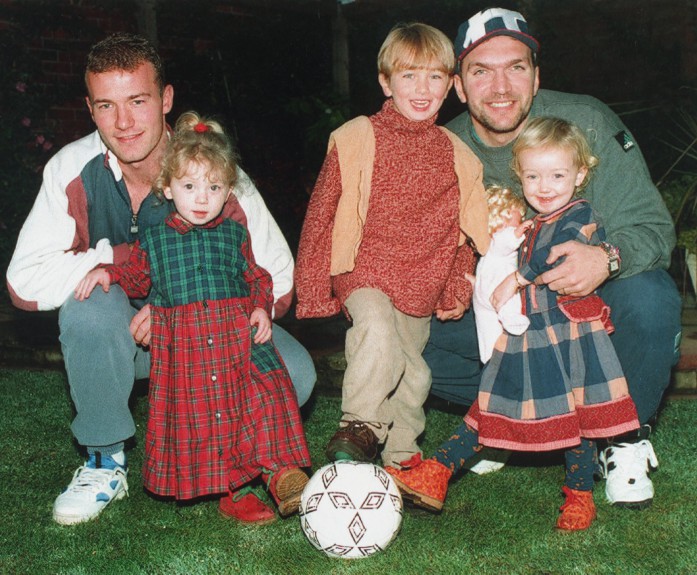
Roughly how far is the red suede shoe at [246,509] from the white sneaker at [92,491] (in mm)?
411

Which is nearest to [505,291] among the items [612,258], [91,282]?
[612,258]

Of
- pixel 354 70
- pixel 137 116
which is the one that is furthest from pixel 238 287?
pixel 354 70

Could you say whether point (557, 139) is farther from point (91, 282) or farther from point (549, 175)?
point (91, 282)

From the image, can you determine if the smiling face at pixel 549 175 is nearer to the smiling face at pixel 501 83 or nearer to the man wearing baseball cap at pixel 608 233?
the man wearing baseball cap at pixel 608 233

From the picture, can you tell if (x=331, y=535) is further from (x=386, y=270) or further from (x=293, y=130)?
(x=293, y=130)

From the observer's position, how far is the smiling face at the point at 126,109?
Answer: 318 cm

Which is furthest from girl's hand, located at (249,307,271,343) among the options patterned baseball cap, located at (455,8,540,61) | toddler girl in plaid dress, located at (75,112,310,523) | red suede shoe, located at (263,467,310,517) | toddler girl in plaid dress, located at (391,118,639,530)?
patterned baseball cap, located at (455,8,540,61)

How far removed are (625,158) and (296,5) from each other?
17.7 ft

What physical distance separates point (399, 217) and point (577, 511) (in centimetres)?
121

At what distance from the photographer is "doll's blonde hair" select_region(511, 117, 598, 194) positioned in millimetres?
2861

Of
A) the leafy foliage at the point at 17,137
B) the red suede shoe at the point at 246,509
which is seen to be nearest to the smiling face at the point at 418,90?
the red suede shoe at the point at 246,509

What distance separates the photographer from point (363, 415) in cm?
293

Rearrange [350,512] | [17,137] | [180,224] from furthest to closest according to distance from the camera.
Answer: [17,137] → [180,224] → [350,512]

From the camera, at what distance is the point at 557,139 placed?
9.39ft
